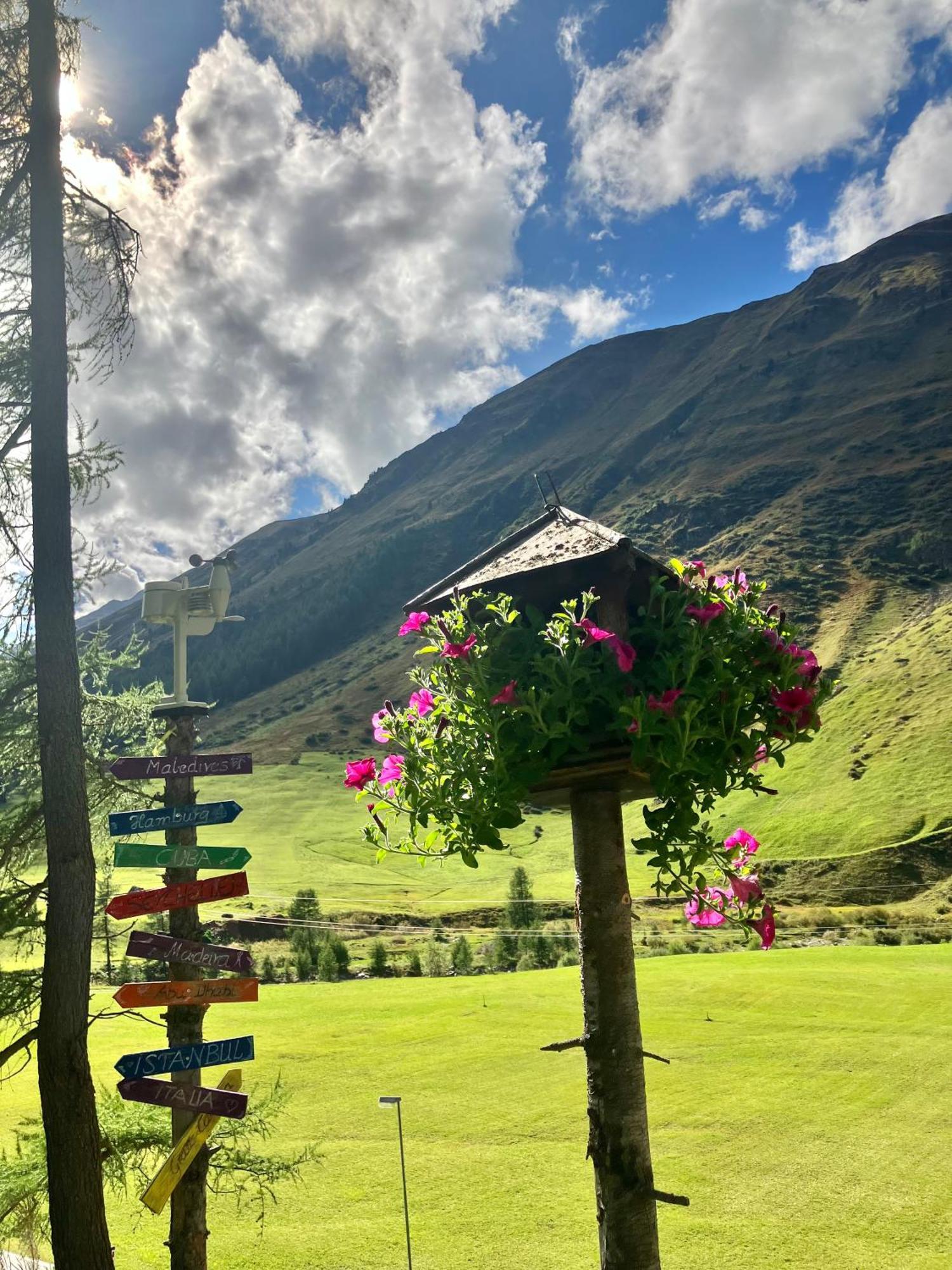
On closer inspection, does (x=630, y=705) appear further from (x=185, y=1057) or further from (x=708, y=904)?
(x=185, y=1057)

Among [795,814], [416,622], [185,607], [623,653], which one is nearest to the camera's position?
[623,653]

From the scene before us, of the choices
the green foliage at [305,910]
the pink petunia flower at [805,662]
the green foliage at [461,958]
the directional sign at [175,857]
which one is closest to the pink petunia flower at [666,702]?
the pink petunia flower at [805,662]

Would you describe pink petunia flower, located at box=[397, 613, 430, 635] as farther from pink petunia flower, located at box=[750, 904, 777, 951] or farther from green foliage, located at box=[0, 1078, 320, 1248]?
green foliage, located at box=[0, 1078, 320, 1248]

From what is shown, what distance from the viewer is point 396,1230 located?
32.4 ft

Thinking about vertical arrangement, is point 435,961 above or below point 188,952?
below

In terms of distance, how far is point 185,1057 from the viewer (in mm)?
5164

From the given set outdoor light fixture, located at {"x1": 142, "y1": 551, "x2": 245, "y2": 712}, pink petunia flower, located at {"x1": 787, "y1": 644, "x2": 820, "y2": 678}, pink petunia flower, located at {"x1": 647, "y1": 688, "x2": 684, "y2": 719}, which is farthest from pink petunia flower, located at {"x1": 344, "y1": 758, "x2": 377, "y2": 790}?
outdoor light fixture, located at {"x1": 142, "y1": 551, "x2": 245, "y2": 712}

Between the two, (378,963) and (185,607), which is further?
(378,963)

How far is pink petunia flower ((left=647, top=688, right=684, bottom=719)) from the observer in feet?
10.4

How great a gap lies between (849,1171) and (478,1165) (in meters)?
4.68

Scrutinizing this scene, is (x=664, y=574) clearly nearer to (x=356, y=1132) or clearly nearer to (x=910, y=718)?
(x=356, y=1132)

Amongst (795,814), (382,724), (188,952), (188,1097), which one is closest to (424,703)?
(382,724)

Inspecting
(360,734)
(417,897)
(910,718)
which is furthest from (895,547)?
(417,897)

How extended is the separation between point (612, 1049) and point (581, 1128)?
11268 millimetres
